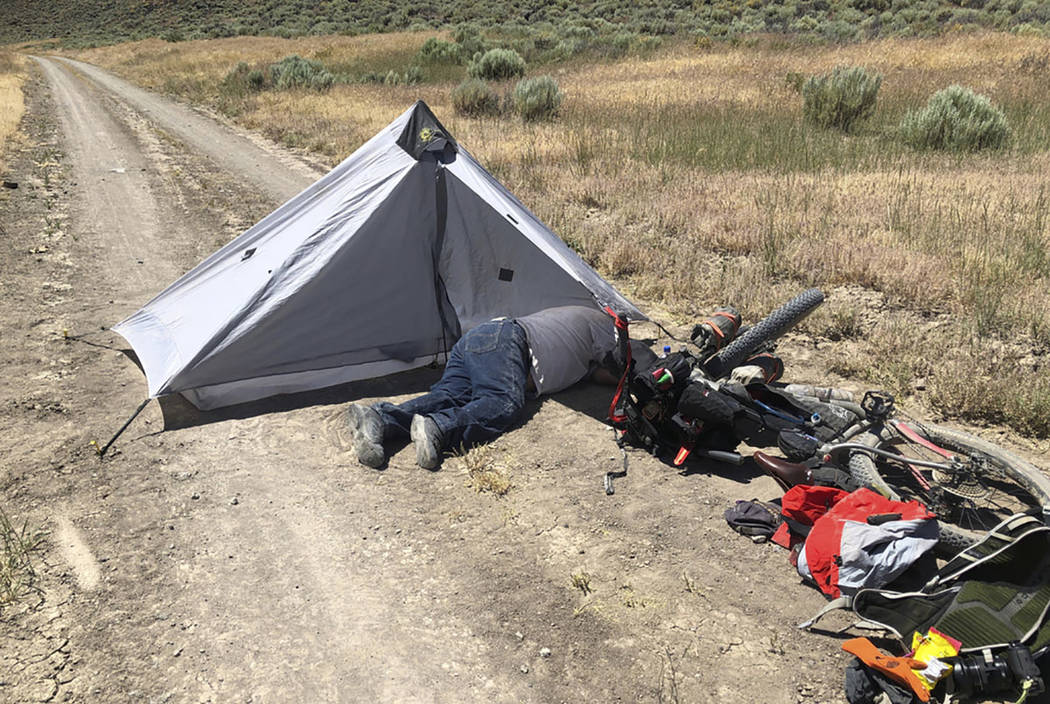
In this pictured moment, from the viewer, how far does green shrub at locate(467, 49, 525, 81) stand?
76.2ft

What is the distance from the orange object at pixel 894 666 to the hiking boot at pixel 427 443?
2670 mm

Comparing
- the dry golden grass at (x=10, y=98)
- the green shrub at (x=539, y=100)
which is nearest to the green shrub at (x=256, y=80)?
the dry golden grass at (x=10, y=98)

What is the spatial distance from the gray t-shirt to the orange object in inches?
109

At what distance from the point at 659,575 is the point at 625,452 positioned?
123 centimetres

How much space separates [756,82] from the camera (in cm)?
1848

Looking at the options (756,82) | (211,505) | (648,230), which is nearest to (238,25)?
(756,82)

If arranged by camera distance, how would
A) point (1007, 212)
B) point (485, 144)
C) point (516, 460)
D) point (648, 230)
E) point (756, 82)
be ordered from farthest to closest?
point (756, 82) < point (485, 144) < point (648, 230) < point (1007, 212) < point (516, 460)

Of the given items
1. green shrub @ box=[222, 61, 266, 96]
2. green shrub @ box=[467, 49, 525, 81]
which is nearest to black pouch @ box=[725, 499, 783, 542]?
green shrub @ box=[467, 49, 525, 81]

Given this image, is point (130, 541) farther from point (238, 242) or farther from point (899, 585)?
point (899, 585)

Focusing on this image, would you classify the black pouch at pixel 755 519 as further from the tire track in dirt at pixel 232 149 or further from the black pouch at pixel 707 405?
the tire track in dirt at pixel 232 149

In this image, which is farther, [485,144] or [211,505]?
Result: [485,144]

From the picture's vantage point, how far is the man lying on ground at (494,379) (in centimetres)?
498

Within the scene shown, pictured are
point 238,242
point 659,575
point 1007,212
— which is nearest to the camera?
point 659,575

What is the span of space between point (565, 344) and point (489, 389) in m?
0.74
